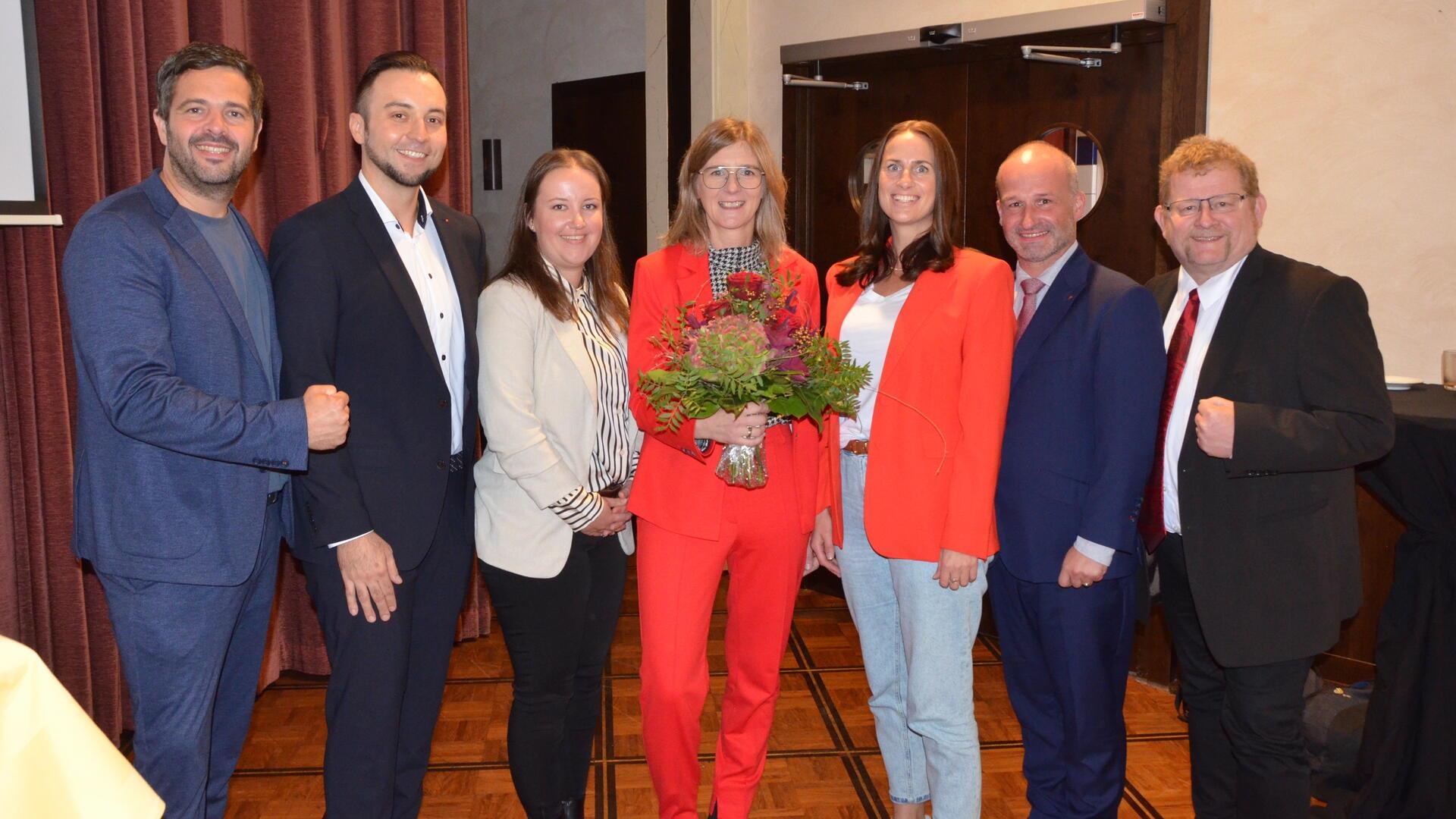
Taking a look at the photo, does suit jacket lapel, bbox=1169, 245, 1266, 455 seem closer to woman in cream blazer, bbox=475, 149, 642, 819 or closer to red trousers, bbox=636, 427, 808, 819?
red trousers, bbox=636, 427, 808, 819

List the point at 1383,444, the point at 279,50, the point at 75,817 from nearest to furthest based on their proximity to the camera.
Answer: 1. the point at 75,817
2. the point at 1383,444
3. the point at 279,50

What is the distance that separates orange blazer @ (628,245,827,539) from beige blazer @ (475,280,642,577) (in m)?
0.14

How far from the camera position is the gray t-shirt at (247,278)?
231cm

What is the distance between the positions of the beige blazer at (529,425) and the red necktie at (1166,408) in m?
1.37

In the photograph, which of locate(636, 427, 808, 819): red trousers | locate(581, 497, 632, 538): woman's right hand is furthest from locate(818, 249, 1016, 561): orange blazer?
locate(581, 497, 632, 538): woman's right hand

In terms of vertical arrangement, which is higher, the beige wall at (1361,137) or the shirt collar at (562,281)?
the beige wall at (1361,137)

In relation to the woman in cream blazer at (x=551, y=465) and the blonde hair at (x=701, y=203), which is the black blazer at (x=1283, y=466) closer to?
the blonde hair at (x=701, y=203)

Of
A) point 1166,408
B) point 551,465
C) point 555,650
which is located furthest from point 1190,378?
point 555,650

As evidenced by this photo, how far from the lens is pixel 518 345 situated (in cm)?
246

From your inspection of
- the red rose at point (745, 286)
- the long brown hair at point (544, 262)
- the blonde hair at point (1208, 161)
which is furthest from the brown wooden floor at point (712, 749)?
the blonde hair at point (1208, 161)

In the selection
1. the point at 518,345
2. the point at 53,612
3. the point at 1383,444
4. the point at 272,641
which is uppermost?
the point at 518,345

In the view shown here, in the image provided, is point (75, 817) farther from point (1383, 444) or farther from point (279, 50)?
point (279, 50)

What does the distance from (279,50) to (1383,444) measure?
3.68 meters

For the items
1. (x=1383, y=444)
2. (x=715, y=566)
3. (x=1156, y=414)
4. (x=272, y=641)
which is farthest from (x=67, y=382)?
(x=1383, y=444)
